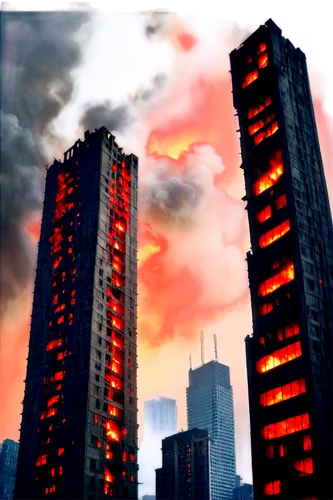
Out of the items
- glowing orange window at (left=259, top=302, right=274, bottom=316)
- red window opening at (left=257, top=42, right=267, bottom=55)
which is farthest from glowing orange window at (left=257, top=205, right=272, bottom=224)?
red window opening at (left=257, top=42, right=267, bottom=55)

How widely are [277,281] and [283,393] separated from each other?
46.2ft

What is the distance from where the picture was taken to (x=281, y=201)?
75562mm

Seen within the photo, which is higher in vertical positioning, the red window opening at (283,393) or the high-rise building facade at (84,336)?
the high-rise building facade at (84,336)

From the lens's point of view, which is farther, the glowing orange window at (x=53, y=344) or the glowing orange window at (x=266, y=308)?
the glowing orange window at (x=53, y=344)

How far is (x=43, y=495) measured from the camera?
291 ft

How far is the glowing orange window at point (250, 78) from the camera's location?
286 ft

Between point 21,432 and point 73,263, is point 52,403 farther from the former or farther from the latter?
point 73,263

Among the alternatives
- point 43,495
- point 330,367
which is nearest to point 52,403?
point 43,495

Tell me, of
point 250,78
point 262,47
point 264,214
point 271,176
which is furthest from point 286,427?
point 262,47

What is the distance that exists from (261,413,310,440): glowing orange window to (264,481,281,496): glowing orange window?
15.5 ft

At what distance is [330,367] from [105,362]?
44431mm

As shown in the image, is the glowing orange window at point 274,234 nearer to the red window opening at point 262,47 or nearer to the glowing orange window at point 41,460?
the red window opening at point 262,47

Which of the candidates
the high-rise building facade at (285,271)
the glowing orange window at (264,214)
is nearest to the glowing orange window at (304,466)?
the high-rise building facade at (285,271)

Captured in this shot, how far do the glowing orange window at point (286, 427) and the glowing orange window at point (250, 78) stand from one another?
163 ft
